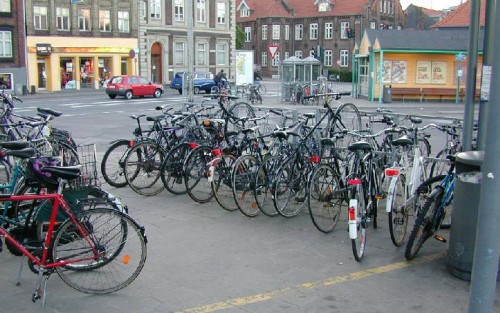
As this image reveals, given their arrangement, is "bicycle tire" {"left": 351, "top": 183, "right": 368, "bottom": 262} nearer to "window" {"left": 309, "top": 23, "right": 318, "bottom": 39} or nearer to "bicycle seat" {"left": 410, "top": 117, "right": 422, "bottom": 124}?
"bicycle seat" {"left": 410, "top": 117, "right": 422, "bottom": 124}

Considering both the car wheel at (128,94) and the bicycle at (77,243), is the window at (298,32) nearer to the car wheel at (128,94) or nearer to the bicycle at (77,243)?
the car wheel at (128,94)

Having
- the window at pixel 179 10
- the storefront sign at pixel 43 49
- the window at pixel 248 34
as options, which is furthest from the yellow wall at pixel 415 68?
the window at pixel 248 34

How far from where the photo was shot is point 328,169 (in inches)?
273

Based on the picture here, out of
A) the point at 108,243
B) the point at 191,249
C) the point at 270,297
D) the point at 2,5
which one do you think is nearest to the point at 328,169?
the point at 191,249

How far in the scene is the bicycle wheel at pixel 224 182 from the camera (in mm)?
7829

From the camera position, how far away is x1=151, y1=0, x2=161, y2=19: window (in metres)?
52.1

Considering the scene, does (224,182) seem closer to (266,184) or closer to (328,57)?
(266,184)

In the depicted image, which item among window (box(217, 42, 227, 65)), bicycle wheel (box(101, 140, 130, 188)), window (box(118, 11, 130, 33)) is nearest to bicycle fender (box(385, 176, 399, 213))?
bicycle wheel (box(101, 140, 130, 188))

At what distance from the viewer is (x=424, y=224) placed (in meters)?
5.91

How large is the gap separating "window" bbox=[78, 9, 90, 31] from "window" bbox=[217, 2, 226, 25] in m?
14.9

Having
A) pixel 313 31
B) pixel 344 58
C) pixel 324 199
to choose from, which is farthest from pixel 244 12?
pixel 324 199

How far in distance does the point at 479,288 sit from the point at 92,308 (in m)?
2.91

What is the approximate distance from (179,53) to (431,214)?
5025cm

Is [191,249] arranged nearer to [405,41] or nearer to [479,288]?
[479,288]
